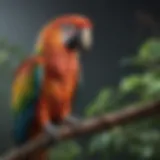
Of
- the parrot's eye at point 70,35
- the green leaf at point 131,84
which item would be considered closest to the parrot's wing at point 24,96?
the parrot's eye at point 70,35

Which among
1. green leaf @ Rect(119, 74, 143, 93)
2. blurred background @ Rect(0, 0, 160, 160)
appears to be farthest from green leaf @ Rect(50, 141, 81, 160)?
green leaf @ Rect(119, 74, 143, 93)

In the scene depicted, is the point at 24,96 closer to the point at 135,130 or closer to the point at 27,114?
the point at 27,114

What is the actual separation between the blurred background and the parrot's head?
0.08ft

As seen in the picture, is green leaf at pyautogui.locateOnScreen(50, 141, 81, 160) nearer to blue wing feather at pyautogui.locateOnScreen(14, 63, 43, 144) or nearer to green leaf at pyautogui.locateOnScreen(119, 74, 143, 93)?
blue wing feather at pyautogui.locateOnScreen(14, 63, 43, 144)

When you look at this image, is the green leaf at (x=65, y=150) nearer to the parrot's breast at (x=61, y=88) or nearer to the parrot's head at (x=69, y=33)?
the parrot's breast at (x=61, y=88)

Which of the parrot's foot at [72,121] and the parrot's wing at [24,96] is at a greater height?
the parrot's wing at [24,96]

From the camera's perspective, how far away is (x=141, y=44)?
6.86 feet

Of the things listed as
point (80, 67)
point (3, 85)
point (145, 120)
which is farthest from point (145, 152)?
point (3, 85)

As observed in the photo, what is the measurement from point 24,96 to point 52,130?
0.12 m

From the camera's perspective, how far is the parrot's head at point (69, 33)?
A: 6.70 feet

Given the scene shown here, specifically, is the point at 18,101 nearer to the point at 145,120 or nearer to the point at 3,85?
the point at 3,85

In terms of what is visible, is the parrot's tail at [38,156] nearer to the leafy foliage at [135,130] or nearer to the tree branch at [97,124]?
the tree branch at [97,124]

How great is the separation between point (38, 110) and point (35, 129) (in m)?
0.05

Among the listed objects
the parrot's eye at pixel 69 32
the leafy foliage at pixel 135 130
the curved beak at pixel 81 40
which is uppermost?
the parrot's eye at pixel 69 32
